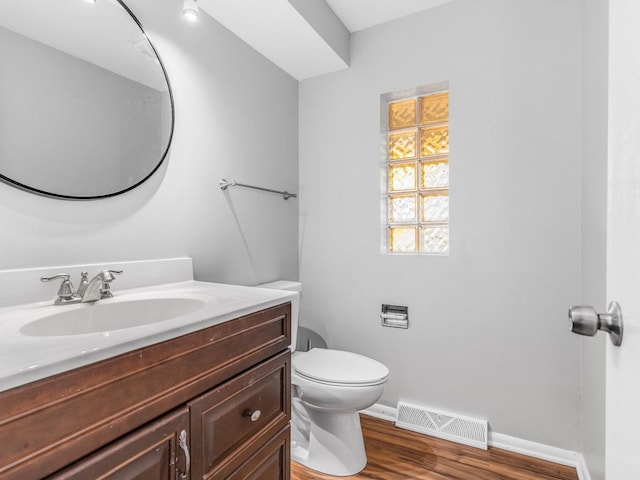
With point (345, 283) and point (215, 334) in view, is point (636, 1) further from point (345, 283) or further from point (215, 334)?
point (345, 283)

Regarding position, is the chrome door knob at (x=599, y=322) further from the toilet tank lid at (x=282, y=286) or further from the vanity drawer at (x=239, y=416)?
the toilet tank lid at (x=282, y=286)

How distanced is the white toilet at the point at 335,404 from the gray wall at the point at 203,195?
61cm

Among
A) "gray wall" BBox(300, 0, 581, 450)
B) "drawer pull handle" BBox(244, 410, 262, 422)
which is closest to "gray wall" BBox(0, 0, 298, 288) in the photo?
"gray wall" BBox(300, 0, 581, 450)

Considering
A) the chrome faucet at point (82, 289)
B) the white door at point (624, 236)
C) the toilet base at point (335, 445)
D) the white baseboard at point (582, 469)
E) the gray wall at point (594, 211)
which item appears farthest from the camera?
the toilet base at point (335, 445)

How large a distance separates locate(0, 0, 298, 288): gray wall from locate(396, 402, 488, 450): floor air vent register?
106cm

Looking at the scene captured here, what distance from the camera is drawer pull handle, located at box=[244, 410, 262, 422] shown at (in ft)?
3.13

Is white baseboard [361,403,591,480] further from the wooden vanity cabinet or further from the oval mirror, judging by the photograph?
the oval mirror

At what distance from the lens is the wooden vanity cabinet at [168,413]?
0.53 m

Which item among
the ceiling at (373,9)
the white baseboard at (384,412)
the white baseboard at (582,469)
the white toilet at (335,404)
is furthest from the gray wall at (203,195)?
the white baseboard at (582,469)

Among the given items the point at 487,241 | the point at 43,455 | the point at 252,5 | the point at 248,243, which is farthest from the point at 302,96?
the point at 43,455

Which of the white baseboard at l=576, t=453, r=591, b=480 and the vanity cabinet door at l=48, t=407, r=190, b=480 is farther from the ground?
the vanity cabinet door at l=48, t=407, r=190, b=480

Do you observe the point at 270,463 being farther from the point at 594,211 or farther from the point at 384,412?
the point at 594,211

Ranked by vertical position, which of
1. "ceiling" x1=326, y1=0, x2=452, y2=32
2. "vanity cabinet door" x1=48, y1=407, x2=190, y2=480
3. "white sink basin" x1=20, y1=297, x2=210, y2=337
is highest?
"ceiling" x1=326, y1=0, x2=452, y2=32

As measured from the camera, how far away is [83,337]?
642mm
